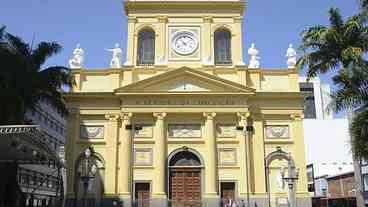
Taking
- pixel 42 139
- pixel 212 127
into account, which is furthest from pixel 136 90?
pixel 42 139

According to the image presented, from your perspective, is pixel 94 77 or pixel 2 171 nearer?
pixel 2 171

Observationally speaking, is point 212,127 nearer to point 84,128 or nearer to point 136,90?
point 136,90

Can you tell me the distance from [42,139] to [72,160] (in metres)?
14.5

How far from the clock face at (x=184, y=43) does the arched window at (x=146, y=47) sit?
165cm

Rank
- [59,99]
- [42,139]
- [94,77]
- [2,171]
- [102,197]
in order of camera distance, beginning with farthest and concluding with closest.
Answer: [94,77] → [102,197] → [59,99] → [2,171] → [42,139]

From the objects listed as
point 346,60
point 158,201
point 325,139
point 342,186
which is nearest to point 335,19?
point 346,60

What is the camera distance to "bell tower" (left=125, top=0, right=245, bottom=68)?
115 feet

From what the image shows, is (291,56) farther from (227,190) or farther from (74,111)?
(74,111)

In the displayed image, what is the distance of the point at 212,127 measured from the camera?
32.6m

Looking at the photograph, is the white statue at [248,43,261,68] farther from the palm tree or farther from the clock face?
the palm tree

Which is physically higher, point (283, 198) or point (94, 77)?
point (94, 77)

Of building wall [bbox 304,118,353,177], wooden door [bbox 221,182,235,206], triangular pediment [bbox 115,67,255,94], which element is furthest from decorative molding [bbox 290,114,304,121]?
building wall [bbox 304,118,353,177]

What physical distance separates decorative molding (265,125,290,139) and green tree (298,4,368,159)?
34.7 feet

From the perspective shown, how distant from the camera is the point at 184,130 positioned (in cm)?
3325
